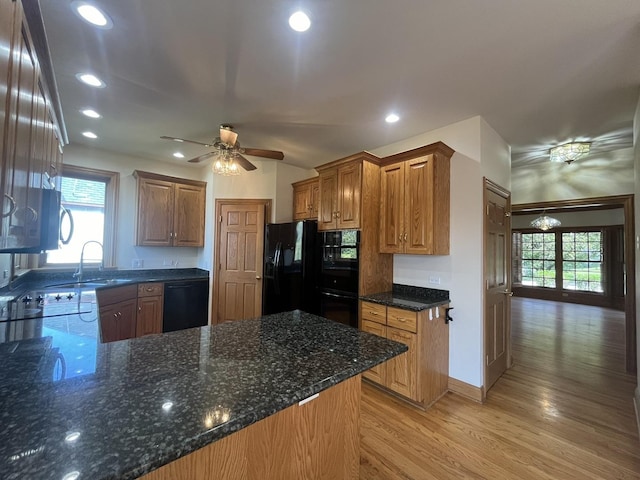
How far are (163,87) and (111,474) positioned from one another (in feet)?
8.81

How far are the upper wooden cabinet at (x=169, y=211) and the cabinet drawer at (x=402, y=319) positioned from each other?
3297 mm

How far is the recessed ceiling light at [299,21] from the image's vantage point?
5.26ft

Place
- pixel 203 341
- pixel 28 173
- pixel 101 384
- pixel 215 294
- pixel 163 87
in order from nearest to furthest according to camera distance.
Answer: pixel 101 384 < pixel 28 173 < pixel 203 341 < pixel 163 87 < pixel 215 294

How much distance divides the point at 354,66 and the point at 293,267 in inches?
92.2

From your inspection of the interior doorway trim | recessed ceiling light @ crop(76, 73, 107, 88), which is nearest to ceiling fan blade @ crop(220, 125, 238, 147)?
recessed ceiling light @ crop(76, 73, 107, 88)

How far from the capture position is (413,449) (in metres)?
2.05

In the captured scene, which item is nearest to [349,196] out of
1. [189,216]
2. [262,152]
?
[262,152]

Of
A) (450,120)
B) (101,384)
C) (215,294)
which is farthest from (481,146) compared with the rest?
(215,294)

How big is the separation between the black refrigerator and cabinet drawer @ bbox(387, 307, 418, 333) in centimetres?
103

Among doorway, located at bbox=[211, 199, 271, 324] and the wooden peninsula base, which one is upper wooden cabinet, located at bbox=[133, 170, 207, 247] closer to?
doorway, located at bbox=[211, 199, 271, 324]

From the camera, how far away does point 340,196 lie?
10.8ft

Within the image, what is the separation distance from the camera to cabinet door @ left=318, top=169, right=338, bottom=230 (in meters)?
3.38

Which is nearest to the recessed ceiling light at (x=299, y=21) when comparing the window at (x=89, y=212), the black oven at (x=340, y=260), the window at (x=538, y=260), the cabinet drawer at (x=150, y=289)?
the black oven at (x=340, y=260)

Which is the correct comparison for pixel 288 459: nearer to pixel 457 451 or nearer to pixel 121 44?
pixel 457 451
